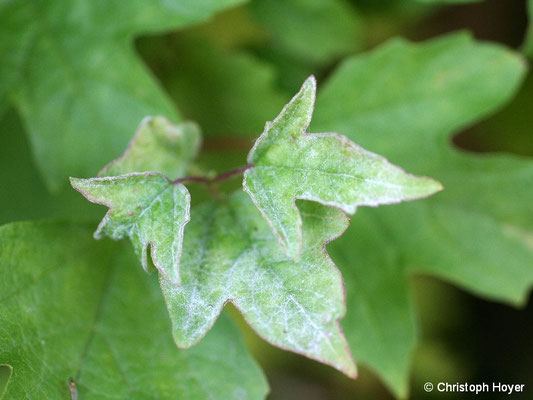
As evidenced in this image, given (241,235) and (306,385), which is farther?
(306,385)

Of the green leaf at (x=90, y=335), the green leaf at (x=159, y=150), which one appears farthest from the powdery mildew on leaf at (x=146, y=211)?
the green leaf at (x=90, y=335)

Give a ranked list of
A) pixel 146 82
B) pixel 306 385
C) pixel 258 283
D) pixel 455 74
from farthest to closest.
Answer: pixel 306 385 < pixel 455 74 < pixel 146 82 < pixel 258 283

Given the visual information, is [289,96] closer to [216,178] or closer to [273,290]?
[216,178]

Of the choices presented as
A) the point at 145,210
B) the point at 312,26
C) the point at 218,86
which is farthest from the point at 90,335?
the point at 312,26

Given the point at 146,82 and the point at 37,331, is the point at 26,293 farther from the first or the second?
the point at 146,82

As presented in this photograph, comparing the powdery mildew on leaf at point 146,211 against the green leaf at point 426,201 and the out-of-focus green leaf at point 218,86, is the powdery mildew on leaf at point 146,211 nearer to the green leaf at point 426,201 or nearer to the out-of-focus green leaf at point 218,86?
the green leaf at point 426,201

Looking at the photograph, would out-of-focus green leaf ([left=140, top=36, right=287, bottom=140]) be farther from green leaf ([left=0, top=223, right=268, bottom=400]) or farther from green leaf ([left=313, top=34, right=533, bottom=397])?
green leaf ([left=0, top=223, right=268, bottom=400])

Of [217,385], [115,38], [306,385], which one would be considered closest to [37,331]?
[217,385]
